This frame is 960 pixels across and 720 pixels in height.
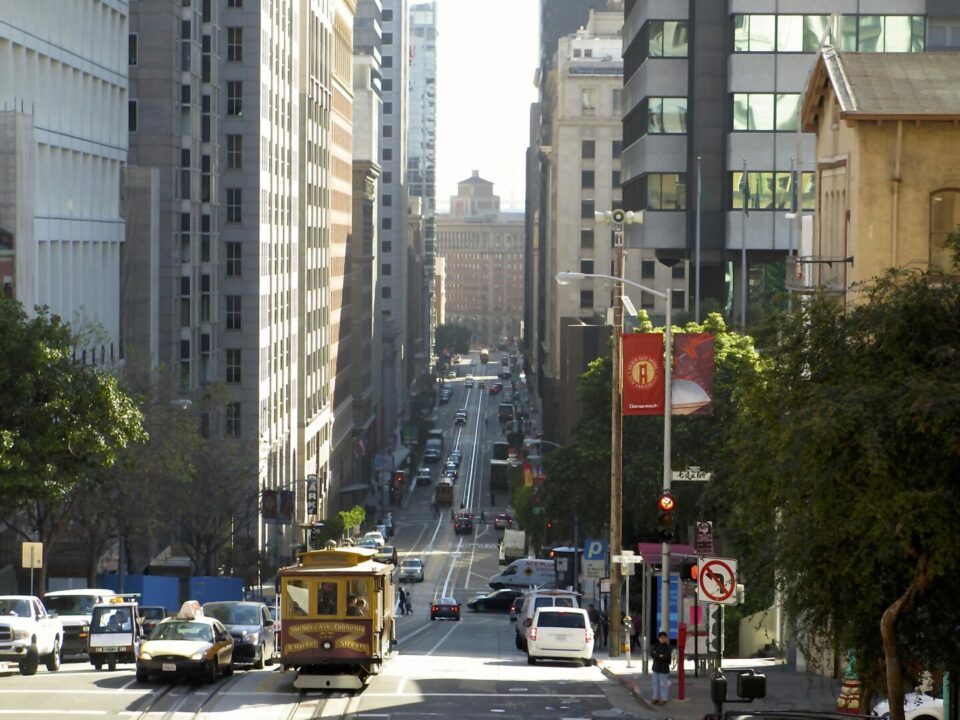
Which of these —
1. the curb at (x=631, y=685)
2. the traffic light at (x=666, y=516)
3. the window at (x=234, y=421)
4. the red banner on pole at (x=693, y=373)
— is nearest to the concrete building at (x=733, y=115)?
the window at (x=234, y=421)

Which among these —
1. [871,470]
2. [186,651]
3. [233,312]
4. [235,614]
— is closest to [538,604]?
[235,614]

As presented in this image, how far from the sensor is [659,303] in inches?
5527

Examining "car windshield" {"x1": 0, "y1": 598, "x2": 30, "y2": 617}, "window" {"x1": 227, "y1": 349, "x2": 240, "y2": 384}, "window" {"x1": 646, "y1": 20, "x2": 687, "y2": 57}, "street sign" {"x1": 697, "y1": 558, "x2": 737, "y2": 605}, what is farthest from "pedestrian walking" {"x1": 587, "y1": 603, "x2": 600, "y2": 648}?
"window" {"x1": 227, "y1": 349, "x2": 240, "y2": 384}

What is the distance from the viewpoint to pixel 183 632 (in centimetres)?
3409

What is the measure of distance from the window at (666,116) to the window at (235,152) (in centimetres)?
3077

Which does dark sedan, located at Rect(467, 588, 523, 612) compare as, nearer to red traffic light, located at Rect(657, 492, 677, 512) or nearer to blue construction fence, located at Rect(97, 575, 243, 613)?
blue construction fence, located at Rect(97, 575, 243, 613)

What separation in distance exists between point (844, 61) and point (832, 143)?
1.70 m

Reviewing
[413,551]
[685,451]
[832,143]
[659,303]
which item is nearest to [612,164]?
[659,303]

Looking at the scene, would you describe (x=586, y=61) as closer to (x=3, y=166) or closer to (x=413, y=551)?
(x=413, y=551)

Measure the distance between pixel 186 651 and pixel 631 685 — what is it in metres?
9.12

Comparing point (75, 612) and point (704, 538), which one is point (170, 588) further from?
point (704, 538)

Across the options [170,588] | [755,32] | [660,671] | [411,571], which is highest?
[755,32]

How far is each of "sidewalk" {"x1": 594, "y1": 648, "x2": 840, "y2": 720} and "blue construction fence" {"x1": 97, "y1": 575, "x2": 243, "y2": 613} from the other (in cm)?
2917

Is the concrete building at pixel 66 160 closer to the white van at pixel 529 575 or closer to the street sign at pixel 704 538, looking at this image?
the white van at pixel 529 575
